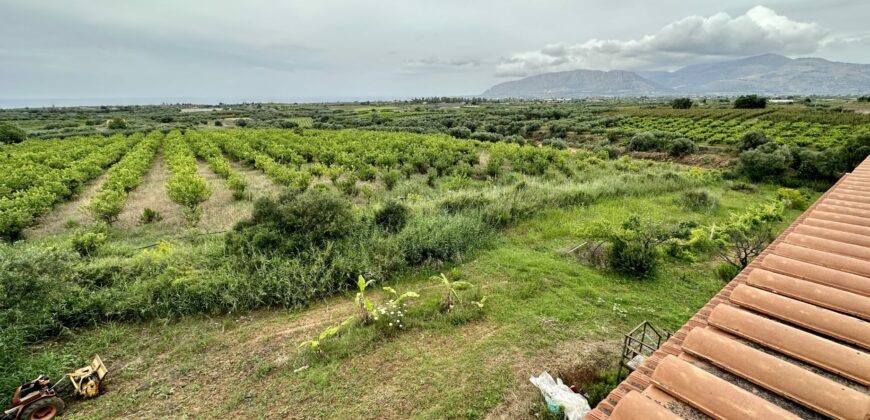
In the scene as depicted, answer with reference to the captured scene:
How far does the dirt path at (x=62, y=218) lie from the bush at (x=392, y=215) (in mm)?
12702

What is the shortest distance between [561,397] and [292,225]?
26.0ft

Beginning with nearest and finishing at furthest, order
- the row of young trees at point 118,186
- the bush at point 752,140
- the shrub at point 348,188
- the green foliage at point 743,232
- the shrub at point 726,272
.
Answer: the shrub at point 726,272, the green foliage at point 743,232, the row of young trees at point 118,186, the shrub at point 348,188, the bush at point 752,140

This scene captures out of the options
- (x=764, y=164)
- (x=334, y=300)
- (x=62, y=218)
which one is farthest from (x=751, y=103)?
(x=62, y=218)

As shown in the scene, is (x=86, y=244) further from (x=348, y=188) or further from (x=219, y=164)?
(x=219, y=164)

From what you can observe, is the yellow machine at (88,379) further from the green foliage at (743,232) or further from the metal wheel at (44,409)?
the green foliage at (743,232)

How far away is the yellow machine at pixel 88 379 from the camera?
557 cm

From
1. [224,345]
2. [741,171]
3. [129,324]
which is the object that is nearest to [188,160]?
[129,324]

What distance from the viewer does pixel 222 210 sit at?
16.9 meters

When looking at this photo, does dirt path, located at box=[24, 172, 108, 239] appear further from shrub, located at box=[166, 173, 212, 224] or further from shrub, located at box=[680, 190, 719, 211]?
shrub, located at box=[680, 190, 719, 211]

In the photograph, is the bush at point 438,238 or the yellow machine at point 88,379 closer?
the yellow machine at point 88,379

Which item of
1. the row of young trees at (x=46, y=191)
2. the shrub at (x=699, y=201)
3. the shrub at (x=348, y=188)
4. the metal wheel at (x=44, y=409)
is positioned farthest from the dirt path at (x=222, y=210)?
the shrub at (x=699, y=201)

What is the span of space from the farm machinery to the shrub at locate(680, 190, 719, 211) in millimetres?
20690

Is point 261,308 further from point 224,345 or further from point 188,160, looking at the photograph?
point 188,160

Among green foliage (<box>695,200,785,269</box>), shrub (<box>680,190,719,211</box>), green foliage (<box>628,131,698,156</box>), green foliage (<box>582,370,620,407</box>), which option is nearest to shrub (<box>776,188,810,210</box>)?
green foliage (<box>695,200,785,269</box>)
